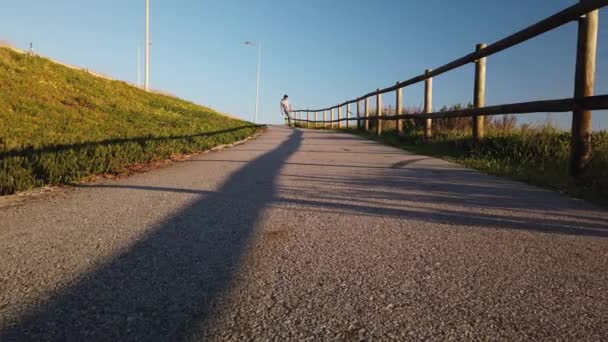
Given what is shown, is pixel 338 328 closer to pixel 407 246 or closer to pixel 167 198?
pixel 407 246

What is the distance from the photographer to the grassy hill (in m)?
3.75

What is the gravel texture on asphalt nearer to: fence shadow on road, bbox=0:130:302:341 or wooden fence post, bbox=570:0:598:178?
fence shadow on road, bbox=0:130:302:341

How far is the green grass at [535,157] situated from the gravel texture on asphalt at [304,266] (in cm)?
43

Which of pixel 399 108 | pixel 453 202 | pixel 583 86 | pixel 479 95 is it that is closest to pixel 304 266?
pixel 453 202

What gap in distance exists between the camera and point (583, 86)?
12.0 feet

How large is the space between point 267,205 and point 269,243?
0.81 meters

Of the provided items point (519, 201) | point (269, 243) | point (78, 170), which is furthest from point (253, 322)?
point (78, 170)

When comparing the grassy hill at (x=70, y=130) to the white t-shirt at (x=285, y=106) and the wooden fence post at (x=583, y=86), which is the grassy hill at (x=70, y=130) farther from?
the white t-shirt at (x=285, y=106)

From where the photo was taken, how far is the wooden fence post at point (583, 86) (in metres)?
3.62

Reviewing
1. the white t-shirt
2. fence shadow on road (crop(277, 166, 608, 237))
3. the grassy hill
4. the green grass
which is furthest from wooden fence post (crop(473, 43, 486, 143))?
the white t-shirt

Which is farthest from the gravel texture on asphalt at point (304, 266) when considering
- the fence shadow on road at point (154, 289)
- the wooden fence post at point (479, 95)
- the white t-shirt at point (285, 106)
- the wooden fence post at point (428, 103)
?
the white t-shirt at point (285, 106)

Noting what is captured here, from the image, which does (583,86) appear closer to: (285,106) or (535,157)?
(535,157)

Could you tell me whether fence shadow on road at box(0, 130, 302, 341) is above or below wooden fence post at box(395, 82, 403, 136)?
below

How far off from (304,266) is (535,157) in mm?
4158
